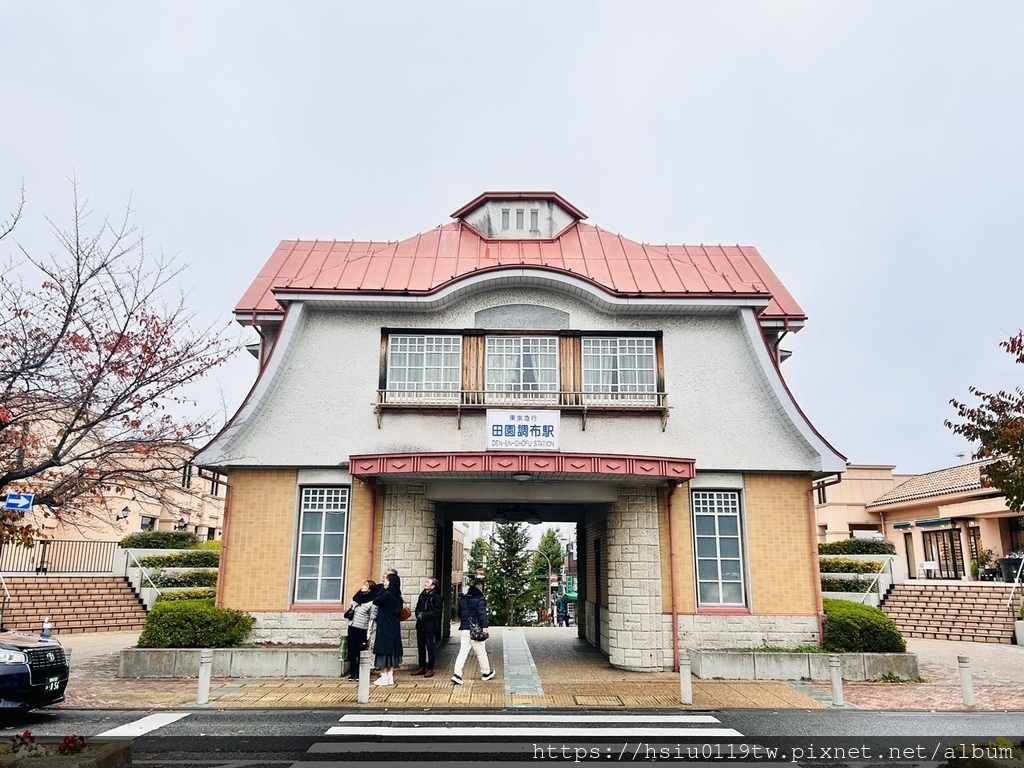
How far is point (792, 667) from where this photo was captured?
42.7 ft

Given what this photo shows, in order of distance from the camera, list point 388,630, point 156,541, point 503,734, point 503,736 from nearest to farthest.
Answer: point 503,736
point 503,734
point 388,630
point 156,541

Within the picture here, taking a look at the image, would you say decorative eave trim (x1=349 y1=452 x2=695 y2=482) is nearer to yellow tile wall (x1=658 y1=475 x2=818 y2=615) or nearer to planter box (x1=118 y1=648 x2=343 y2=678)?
yellow tile wall (x1=658 y1=475 x2=818 y2=615)

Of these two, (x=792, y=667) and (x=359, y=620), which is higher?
(x=359, y=620)

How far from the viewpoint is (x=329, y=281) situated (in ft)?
50.9

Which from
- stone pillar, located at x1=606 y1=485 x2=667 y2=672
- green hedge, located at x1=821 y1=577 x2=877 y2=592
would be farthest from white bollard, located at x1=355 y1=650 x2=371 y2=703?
green hedge, located at x1=821 y1=577 x2=877 y2=592

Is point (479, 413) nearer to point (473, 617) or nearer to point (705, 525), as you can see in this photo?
point (473, 617)

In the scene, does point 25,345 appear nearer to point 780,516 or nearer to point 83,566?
point 780,516

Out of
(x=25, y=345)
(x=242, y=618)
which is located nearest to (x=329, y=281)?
(x=25, y=345)

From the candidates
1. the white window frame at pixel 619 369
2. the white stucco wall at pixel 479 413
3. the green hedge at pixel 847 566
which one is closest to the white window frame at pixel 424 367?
the white stucco wall at pixel 479 413

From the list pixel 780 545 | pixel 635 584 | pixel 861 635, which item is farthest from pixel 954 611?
pixel 635 584

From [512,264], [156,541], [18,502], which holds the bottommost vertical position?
[156,541]

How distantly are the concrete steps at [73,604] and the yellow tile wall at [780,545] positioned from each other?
61.6 ft

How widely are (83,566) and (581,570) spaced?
20895mm

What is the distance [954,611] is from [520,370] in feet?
53.1
